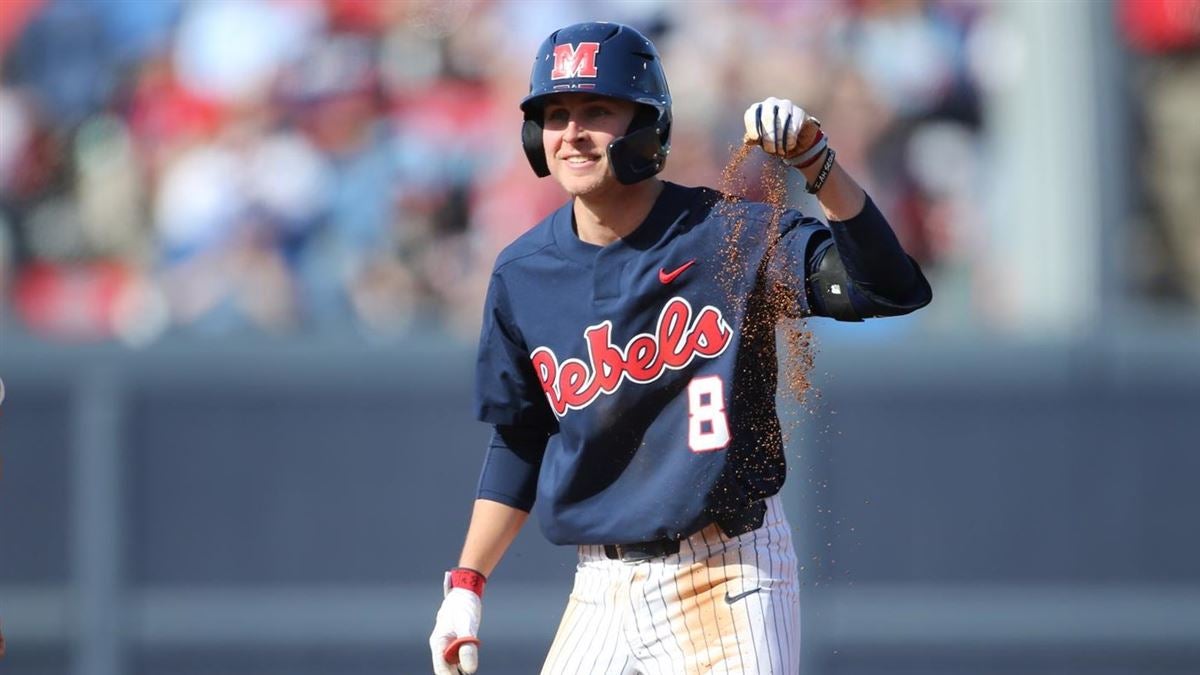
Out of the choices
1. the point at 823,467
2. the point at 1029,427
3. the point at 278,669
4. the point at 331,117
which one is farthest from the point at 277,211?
the point at 1029,427

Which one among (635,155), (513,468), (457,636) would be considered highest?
(635,155)

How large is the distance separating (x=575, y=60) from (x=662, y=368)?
690 mm

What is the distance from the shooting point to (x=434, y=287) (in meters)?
7.37

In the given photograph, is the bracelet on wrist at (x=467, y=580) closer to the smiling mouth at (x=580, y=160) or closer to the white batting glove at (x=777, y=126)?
the smiling mouth at (x=580, y=160)

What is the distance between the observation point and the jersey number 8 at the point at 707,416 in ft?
11.8

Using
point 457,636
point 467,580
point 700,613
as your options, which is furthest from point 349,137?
point 700,613

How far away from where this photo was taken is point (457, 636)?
3826mm

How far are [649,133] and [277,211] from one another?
4.05 m

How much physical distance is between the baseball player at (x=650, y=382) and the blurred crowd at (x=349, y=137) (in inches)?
138

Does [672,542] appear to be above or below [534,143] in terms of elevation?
below

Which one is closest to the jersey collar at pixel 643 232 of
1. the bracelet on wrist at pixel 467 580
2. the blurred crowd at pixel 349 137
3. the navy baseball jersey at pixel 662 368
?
the navy baseball jersey at pixel 662 368

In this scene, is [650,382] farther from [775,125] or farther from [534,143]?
[775,125]

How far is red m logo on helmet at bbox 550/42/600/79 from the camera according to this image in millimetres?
3647

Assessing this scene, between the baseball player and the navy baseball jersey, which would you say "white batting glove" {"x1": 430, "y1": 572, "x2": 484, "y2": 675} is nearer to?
the baseball player
